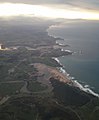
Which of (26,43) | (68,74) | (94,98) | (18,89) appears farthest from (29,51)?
(94,98)

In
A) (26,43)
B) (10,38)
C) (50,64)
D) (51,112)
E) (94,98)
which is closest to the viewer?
(51,112)

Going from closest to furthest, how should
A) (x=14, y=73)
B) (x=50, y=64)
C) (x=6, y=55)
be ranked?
(x=14, y=73), (x=50, y=64), (x=6, y=55)

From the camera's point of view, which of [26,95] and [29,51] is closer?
[26,95]

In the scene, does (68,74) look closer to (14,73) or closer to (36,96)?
(14,73)

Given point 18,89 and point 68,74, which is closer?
point 18,89

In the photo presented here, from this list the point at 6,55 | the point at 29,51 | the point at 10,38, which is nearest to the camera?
the point at 6,55

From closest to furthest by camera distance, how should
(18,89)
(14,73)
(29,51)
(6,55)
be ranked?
(18,89) < (14,73) < (6,55) < (29,51)

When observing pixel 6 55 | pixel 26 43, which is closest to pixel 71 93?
pixel 6 55

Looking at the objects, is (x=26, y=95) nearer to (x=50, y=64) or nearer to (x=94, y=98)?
(x=94, y=98)

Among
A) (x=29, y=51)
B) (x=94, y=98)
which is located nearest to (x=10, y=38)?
(x=29, y=51)

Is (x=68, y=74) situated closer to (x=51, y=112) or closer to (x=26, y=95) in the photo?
(x=26, y=95)
